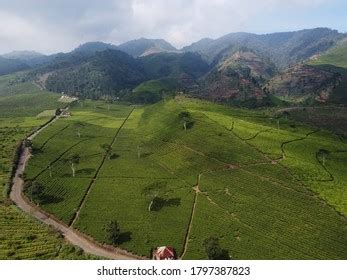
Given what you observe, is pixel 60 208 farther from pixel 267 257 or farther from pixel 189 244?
pixel 267 257

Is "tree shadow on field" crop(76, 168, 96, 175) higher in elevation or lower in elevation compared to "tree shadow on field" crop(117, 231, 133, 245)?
higher

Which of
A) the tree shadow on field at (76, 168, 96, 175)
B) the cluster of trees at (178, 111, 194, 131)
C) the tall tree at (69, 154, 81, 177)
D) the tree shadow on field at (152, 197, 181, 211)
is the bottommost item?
the tree shadow on field at (152, 197, 181, 211)

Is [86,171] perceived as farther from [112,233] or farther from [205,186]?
[112,233]

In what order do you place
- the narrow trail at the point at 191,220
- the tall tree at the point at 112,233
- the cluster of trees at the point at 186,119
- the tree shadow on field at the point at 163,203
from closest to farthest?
the narrow trail at the point at 191,220 → the tall tree at the point at 112,233 → the tree shadow on field at the point at 163,203 → the cluster of trees at the point at 186,119

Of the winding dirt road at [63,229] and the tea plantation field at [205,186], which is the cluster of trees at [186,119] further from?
the winding dirt road at [63,229]

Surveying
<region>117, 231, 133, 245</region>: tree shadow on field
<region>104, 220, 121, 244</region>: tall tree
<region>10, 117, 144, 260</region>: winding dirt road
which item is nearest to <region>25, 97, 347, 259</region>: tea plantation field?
<region>117, 231, 133, 245</region>: tree shadow on field

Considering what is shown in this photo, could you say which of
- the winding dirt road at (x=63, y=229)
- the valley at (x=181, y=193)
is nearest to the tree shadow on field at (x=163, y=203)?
the valley at (x=181, y=193)

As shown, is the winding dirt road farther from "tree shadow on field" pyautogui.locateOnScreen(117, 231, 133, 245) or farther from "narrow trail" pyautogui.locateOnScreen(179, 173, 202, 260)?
"narrow trail" pyautogui.locateOnScreen(179, 173, 202, 260)
